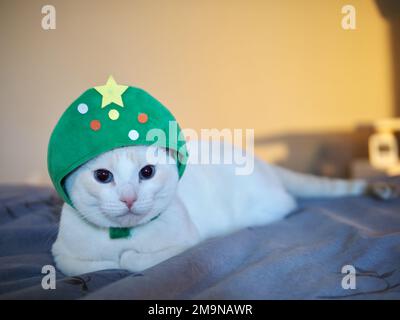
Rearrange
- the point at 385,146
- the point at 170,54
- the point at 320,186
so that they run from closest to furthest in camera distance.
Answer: the point at 170,54
the point at 320,186
the point at 385,146

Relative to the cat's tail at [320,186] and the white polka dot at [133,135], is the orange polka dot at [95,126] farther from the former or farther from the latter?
the cat's tail at [320,186]

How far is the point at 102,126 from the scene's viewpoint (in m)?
0.64

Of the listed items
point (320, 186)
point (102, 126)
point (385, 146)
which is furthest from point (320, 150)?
point (102, 126)

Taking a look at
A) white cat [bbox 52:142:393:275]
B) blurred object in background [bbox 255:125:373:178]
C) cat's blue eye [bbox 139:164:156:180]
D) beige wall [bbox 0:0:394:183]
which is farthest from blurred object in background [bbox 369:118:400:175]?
cat's blue eye [bbox 139:164:156:180]

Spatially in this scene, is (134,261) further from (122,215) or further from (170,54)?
(170,54)

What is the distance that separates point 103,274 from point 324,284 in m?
0.40

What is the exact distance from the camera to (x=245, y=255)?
2.51 feet

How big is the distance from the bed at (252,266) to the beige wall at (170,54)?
1.32 ft

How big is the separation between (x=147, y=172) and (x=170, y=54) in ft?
2.02

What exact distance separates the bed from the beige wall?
402 mm

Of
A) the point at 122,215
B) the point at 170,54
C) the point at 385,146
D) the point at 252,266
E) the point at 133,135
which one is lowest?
the point at 252,266

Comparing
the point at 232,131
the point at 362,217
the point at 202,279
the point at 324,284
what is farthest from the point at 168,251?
the point at 232,131

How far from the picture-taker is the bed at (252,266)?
587mm

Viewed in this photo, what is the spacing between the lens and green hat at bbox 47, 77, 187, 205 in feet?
2.11
